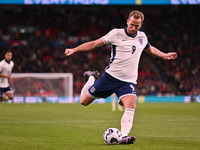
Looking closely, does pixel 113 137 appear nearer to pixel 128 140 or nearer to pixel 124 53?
pixel 128 140

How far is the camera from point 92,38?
38.5 metres

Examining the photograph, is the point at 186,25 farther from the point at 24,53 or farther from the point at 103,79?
the point at 103,79

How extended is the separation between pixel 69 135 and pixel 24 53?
28.3 m

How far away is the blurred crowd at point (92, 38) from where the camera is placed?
3581 cm

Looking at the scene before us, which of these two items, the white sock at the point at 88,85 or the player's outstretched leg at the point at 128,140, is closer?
the player's outstretched leg at the point at 128,140

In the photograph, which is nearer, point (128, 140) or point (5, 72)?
point (128, 140)

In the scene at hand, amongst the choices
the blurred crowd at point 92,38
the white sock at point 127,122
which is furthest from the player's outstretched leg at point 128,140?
the blurred crowd at point 92,38

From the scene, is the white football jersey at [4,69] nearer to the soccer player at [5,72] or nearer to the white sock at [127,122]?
the soccer player at [5,72]

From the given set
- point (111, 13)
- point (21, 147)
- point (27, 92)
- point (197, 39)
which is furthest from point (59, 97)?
point (21, 147)

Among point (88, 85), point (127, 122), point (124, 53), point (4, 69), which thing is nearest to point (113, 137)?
point (127, 122)

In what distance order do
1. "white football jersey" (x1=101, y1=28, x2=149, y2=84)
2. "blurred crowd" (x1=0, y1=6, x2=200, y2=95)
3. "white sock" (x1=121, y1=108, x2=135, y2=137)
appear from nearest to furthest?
"white sock" (x1=121, y1=108, x2=135, y2=137) < "white football jersey" (x1=101, y1=28, x2=149, y2=84) < "blurred crowd" (x1=0, y1=6, x2=200, y2=95)

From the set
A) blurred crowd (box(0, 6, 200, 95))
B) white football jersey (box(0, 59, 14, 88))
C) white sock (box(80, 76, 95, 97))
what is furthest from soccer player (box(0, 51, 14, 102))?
blurred crowd (box(0, 6, 200, 95))

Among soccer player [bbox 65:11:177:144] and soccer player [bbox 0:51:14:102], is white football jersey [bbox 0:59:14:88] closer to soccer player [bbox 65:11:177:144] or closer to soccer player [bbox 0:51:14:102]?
soccer player [bbox 0:51:14:102]

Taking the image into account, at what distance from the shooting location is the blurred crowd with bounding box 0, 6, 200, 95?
35812 mm
